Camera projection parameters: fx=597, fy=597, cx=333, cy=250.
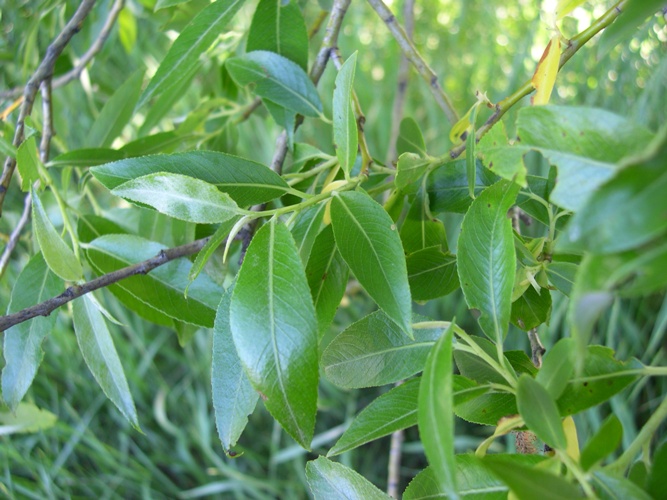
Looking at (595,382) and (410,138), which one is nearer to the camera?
(595,382)

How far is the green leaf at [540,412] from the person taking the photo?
10.0 inches

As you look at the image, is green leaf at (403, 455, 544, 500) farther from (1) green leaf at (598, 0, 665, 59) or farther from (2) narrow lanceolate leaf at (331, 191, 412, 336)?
(1) green leaf at (598, 0, 665, 59)

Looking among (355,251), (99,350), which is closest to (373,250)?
(355,251)

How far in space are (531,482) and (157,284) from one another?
1.00 feet

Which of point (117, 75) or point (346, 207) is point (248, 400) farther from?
point (117, 75)

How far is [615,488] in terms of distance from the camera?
0.80 ft

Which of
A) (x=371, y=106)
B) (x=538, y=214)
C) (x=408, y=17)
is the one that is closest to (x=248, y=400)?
(x=538, y=214)

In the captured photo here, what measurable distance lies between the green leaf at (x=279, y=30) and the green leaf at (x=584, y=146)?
0.32 meters

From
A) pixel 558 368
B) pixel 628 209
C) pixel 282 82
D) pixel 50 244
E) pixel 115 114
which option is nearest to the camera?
pixel 628 209

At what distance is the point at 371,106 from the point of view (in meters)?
1.73

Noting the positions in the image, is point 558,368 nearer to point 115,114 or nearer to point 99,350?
point 99,350

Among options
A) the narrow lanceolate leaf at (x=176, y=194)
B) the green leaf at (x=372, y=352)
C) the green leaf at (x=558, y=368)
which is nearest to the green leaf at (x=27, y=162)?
the narrow lanceolate leaf at (x=176, y=194)

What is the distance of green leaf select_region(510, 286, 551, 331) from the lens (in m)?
0.39

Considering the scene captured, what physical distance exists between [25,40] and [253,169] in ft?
1.51
